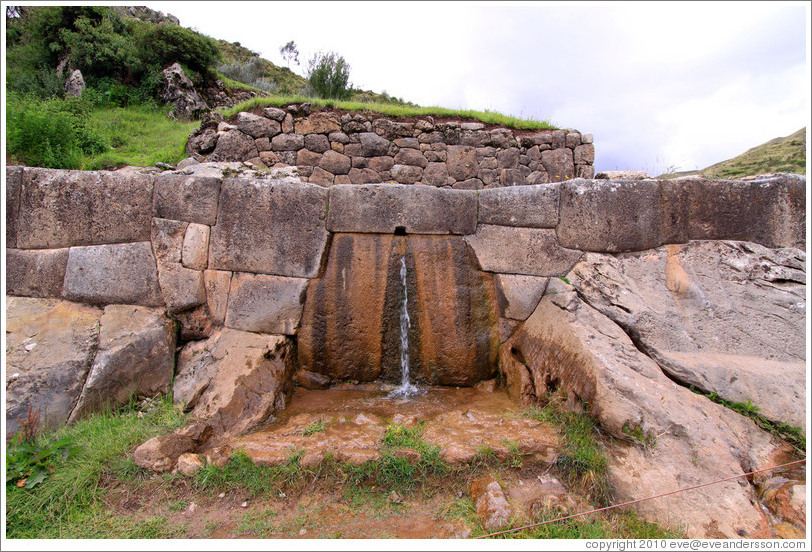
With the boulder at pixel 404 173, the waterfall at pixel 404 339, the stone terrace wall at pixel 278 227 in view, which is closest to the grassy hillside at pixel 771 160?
the stone terrace wall at pixel 278 227

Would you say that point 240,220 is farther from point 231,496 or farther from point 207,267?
point 231,496

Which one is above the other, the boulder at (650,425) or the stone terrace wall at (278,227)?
the stone terrace wall at (278,227)

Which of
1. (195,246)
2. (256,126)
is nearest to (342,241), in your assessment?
(195,246)

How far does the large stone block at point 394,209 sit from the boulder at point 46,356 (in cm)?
223

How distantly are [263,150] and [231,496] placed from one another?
6.99 m

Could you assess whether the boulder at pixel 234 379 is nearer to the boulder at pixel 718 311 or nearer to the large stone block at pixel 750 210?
the boulder at pixel 718 311

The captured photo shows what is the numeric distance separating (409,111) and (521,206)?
5773 mm

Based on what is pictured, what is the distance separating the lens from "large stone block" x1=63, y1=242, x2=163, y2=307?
3631 millimetres

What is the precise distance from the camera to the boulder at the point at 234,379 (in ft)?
10.9

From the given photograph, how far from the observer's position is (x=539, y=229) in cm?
386

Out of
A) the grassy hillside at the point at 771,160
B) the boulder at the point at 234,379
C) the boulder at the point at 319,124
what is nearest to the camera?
the boulder at the point at 234,379

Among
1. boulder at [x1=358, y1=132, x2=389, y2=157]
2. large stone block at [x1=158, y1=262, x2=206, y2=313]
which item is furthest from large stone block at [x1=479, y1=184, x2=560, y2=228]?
boulder at [x1=358, y1=132, x2=389, y2=157]

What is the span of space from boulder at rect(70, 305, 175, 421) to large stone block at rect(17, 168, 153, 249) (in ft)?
2.22

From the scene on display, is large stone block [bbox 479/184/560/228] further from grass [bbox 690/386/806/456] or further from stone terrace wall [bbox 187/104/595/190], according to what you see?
stone terrace wall [bbox 187/104/595/190]
